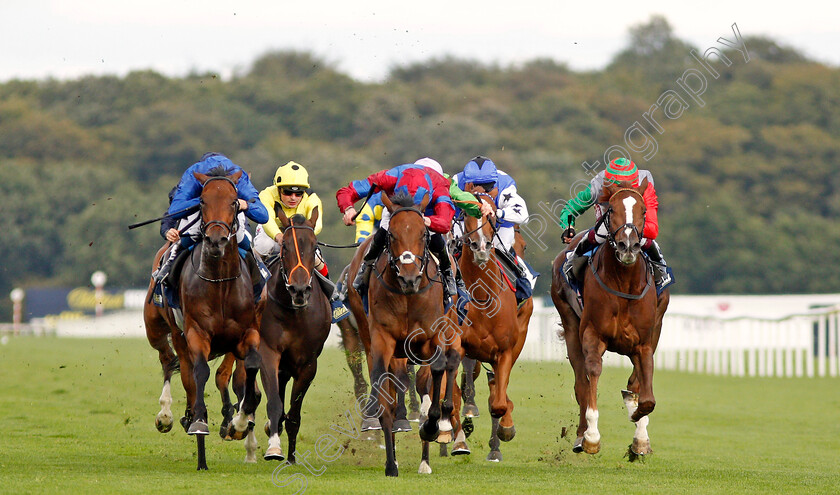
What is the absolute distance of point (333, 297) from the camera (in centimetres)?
1092

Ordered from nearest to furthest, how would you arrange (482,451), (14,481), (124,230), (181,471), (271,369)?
(14,481), (181,471), (271,369), (482,451), (124,230)

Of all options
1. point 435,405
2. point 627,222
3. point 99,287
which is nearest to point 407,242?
point 435,405

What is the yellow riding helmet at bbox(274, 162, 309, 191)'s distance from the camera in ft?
35.0

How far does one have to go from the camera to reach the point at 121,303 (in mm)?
44688

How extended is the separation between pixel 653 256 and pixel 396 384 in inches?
105

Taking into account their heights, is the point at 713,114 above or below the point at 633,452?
above

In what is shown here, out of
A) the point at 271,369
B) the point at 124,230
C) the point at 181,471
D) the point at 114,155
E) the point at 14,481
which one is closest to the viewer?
the point at 14,481

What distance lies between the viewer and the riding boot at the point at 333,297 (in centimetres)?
1082

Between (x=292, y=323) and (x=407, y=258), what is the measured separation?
1.83 metres

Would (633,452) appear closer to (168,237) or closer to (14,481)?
(168,237)

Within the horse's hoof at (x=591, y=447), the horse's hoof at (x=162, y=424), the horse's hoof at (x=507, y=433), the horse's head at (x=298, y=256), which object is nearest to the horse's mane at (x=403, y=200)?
the horse's head at (x=298, y=256)

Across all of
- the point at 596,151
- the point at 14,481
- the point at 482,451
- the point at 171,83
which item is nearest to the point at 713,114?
the point at 596,151

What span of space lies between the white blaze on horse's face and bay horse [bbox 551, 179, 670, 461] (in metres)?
1.80

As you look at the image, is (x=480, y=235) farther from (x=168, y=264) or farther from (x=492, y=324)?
(x=168, y=264)
